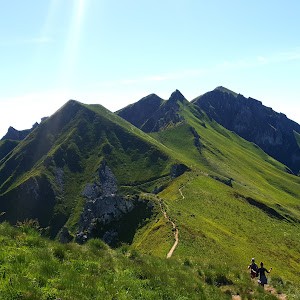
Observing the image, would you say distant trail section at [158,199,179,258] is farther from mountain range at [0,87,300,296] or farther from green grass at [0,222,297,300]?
green grass at [0,222,297,300]

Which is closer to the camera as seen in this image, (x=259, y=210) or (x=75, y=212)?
(x=259, y=210)

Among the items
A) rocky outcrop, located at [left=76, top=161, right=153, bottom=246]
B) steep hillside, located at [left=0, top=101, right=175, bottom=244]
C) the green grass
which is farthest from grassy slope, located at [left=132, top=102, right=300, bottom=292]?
steep hillside, located at [left=0, top=101, right=175, bottom=244]

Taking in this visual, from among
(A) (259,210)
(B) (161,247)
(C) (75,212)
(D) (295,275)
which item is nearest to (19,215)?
(C) (75,212)

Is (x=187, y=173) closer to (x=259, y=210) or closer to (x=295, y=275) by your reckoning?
(x=259, y=210)

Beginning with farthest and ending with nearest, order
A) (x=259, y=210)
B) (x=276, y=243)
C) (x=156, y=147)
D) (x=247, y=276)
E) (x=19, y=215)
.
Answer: (x=156, y=147) < (x=19, y=215) < (x=259, y=210) < (x=276, y=243) < (x=247, y=276)

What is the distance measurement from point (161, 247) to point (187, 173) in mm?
77634

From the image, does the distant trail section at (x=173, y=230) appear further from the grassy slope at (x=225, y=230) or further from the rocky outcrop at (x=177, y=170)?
the rocky outcrop at (x=177, y=170)

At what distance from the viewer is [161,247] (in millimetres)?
58031

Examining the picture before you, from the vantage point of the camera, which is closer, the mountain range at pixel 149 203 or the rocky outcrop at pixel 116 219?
the mountain range at pixel 149 203

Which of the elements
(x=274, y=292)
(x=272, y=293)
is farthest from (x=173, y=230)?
(x=272, y=293)

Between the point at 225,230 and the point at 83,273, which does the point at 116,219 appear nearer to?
the point at 225,230

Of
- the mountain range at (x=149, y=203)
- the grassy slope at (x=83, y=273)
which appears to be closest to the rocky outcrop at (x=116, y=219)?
the mountain range at (x=149, y=203)

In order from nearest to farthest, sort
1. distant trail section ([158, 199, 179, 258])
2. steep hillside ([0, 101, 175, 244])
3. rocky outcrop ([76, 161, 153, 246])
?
distant trail section ([158, 199, 179, 258]) → rocky outcrop ([76, 161, 153, 246]) → steep hillside ([0, 101, 175, 244])

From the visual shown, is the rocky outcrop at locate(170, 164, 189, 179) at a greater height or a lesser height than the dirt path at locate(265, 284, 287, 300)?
greater
